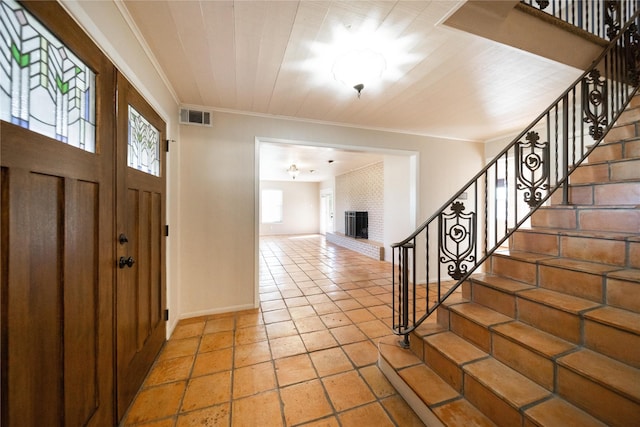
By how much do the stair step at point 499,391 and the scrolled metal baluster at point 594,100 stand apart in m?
2.27

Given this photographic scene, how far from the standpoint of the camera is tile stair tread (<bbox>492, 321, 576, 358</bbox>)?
1187 millimetres

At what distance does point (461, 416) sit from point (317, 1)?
2395mm

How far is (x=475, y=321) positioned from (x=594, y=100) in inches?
88.9

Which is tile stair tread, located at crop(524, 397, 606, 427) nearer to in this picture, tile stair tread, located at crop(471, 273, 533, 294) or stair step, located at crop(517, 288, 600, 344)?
stair step, located at crop(517, 288, 600, 344)

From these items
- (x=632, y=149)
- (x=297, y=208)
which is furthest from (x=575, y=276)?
(x=297, y=208)

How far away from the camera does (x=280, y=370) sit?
1.85 metres

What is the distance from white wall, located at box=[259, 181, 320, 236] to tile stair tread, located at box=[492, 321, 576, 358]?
30.2ft

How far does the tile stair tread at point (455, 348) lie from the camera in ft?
4.66

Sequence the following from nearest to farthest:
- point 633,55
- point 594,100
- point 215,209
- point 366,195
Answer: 1. point 594,100
2. point 633,55
3. point 215,209
4. point 366,195

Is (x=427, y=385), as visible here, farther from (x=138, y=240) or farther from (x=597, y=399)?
(x=138, y=240)

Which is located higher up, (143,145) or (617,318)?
(143,145)

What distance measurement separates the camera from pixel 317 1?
1.35m

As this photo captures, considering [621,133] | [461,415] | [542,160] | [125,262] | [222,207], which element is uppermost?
[621,133]

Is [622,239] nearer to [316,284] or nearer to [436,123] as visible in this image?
[436,123]
